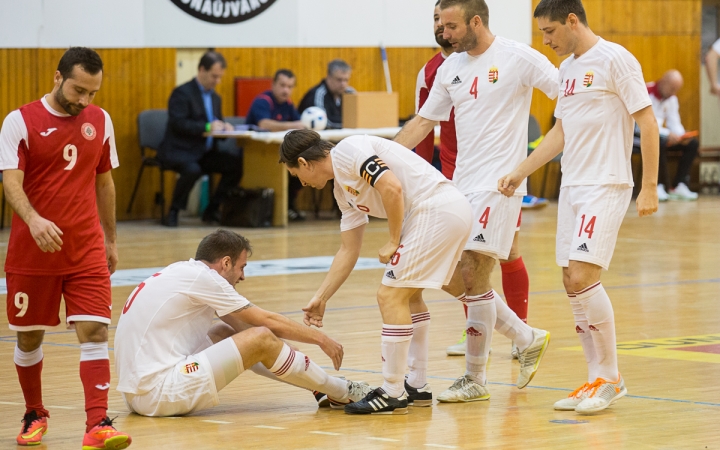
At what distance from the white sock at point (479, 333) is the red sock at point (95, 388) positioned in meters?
1.74

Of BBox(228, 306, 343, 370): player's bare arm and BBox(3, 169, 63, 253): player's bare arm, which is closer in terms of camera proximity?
BBox(3, 169, 63, 253): player's bare arm

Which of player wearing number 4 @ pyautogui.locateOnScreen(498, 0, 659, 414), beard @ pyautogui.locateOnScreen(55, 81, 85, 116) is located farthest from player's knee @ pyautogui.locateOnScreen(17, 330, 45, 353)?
player wearing number 4 @ pyautogui.locateOnScreen(498, 0, 659, 414)

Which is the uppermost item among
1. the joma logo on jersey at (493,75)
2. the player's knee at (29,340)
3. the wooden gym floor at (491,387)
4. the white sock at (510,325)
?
the joma logo on jersey at (493,75)

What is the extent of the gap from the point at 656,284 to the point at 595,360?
14.2 ft

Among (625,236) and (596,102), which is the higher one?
(596,102)

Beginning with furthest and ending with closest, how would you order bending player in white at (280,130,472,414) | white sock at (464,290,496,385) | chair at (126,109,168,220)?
chair at (126,109,168,220)
white sock at (464,290,496,385)
bending player in white at (280,130,472,414)

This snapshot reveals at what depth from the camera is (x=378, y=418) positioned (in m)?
5.08

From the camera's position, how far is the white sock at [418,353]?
17.7 ft

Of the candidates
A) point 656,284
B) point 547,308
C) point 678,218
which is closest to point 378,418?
point 547,308

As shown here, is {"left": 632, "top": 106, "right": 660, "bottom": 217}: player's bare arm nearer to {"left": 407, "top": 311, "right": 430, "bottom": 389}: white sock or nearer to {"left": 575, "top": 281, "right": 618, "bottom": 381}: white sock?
{"left": 575, "top": 281, "right": 618, "bottom": 381}: white sock

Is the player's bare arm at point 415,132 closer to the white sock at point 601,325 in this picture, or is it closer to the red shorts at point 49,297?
the white sock at point 601,325

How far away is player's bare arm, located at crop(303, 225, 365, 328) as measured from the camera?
5.18 metres

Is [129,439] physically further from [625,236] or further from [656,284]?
[625,236]

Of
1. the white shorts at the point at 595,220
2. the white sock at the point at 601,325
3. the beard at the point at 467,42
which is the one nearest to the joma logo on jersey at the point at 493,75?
the beard at the point at 467,42
